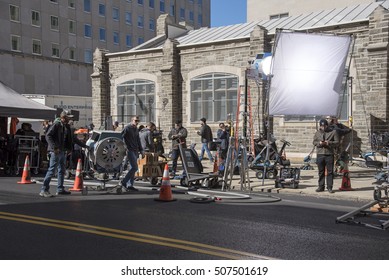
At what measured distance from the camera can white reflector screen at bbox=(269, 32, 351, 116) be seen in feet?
43.2

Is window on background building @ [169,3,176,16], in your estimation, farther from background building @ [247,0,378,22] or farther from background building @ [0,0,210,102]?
background building @ [247,0,378,22]

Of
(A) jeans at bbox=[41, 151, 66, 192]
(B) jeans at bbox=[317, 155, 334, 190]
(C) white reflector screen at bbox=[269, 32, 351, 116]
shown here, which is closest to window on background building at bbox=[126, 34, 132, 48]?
(C) white reflector screen at bbox=[269, 32, 351, 116]

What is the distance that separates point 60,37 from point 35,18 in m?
3.36

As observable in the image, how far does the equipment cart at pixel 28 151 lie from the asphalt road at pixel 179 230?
5.63 metres

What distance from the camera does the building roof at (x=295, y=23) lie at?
22.8 metres

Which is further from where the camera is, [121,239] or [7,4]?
[7,4]

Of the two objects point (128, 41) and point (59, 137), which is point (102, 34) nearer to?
point (128, 41)

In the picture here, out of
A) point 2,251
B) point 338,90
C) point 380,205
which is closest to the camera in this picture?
point 2,251

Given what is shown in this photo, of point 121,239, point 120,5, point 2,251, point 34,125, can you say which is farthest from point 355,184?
point 120,5

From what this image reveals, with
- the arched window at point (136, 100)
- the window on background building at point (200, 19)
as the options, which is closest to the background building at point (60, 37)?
the window on background building at point (200, 19)

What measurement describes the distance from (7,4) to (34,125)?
2340cm

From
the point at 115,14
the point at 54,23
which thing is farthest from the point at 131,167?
the point at 115,14

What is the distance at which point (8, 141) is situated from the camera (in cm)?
1617

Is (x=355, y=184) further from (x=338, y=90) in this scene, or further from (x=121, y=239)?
(x=121, y=239)
